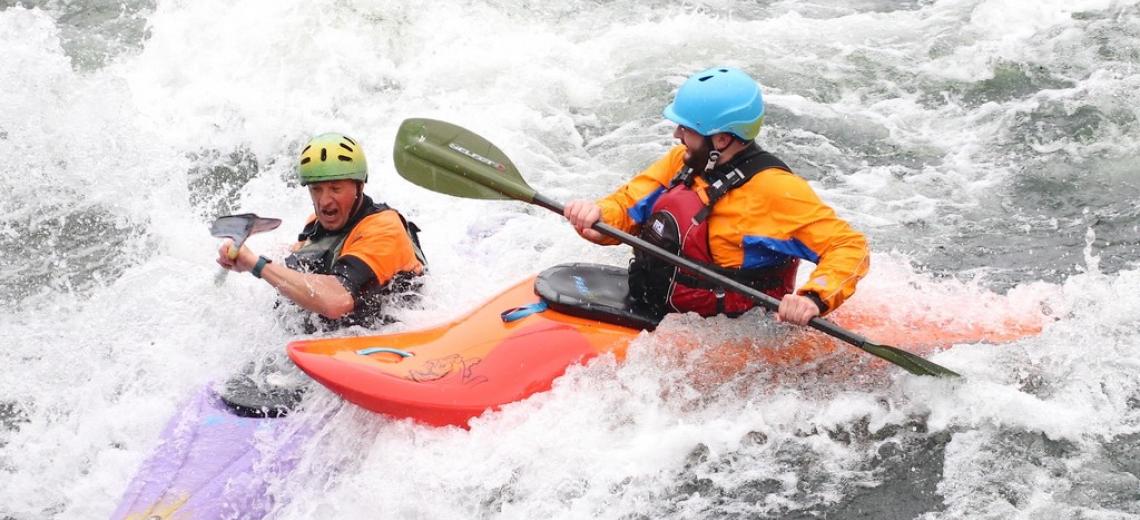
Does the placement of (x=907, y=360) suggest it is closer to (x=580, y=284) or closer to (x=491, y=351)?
(x=580, y=284)

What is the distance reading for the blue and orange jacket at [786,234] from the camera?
423cm

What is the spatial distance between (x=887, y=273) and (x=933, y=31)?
13.6 feet

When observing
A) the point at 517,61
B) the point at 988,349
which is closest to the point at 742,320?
the point at 988,349

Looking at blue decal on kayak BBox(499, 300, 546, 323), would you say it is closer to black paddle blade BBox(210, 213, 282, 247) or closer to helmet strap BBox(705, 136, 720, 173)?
helmet strap BBox(705, 136, 720, 173)

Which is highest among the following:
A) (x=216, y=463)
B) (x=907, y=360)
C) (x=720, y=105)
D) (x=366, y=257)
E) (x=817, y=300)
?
(x=720, y=105)

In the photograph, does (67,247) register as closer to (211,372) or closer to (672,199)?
(211,372)

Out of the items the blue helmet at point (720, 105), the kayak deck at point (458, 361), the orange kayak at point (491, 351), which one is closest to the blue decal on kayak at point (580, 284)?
the orange kayak at point (491, 351)

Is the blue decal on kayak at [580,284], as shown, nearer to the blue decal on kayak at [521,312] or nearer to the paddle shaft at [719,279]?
the blue decal on kayak at [521,312]

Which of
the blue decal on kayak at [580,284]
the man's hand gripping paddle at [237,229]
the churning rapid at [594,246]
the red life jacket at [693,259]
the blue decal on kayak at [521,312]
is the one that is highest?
the man's hand gripping paddle at [237,229]

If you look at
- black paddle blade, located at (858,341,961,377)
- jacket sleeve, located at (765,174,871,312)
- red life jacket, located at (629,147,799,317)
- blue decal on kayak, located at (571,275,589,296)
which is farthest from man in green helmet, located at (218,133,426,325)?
black paddle blade, located at (858,341,961,377)

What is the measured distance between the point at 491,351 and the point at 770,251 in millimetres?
1200

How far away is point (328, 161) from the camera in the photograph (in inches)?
181

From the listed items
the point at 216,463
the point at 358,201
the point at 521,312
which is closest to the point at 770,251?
the point at 521,312

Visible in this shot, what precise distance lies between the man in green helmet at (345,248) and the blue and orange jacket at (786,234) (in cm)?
130
